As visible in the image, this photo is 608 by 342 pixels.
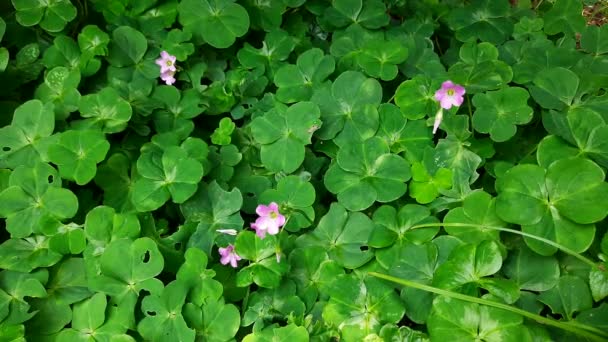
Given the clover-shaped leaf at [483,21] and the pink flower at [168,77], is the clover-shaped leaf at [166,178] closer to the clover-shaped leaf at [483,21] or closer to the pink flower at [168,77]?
the pink flower at [168,77]

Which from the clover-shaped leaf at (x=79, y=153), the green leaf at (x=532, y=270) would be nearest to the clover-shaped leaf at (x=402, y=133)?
the green leaf at (x=532, y=270)

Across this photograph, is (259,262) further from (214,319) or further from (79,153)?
(79,153)

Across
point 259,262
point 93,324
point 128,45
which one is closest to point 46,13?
point 128,45

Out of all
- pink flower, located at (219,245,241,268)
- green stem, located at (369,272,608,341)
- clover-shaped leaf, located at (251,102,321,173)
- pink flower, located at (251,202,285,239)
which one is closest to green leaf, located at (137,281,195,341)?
pink flower, located at (219,245,241,268)

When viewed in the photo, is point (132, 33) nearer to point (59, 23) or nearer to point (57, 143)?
point (59, 23)

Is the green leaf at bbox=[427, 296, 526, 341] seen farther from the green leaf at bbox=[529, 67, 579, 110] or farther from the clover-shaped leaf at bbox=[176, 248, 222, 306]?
the green leaf at bbox=[529, 67, 579, 110]
